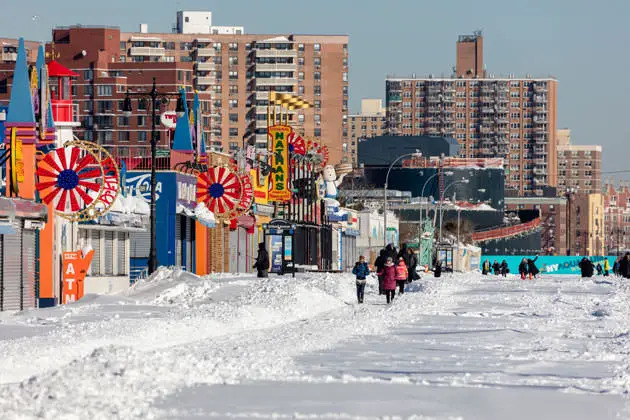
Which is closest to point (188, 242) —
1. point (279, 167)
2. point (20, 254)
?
point (279, 167)

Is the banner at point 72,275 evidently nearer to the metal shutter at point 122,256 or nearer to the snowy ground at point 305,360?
the snowy ground at point 305,360

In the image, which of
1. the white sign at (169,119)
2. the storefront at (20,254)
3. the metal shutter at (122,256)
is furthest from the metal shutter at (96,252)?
the white sign at (169,119)

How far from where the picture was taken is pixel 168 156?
61.8 meters

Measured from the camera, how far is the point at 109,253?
50750 millimetres

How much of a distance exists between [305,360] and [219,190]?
1678 inches

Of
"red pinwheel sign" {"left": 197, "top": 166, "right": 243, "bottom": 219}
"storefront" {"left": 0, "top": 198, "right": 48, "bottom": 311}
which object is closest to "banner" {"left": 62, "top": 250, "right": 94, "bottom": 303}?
"storefront" {"left": 0, "top": 198, "right": 48, "bottom": 311}

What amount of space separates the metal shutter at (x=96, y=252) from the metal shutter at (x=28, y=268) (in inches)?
417

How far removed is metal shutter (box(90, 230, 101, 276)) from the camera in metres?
48.7

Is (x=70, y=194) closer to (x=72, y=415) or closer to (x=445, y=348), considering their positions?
(x=445, y=348)

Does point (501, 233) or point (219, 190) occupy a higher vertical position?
point (219, 190)

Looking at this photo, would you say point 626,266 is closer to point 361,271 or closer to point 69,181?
point 361,271

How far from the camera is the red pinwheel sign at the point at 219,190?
61.5 m

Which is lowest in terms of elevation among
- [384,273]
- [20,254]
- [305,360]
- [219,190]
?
[384,273]

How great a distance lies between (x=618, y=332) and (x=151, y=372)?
45.4 ft
